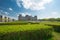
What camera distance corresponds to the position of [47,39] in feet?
40.1

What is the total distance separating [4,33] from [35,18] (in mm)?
85072

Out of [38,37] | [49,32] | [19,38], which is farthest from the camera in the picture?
[49,32]

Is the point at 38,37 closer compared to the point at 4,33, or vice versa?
the point at 4,33

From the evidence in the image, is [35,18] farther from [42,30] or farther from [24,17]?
[42,30]

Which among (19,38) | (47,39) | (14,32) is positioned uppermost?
(14,32)

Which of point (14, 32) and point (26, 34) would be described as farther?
point (26, 34)

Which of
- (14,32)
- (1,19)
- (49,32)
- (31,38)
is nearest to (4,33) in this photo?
(14,32)

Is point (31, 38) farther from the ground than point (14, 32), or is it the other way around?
point (14, 32)

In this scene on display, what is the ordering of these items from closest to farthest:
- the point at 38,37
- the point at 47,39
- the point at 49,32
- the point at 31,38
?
the point at 31,38 → the point at 38,37 → the point at 47,39 → the point at 49,32

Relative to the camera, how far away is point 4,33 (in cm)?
673

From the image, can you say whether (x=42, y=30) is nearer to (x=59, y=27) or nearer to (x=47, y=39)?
(x=47, y=39)

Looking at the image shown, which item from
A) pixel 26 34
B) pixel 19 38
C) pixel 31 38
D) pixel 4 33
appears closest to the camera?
pixel 4 33

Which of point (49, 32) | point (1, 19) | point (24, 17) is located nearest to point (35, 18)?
point (24, 17)

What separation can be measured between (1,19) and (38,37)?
53758 millimetres
